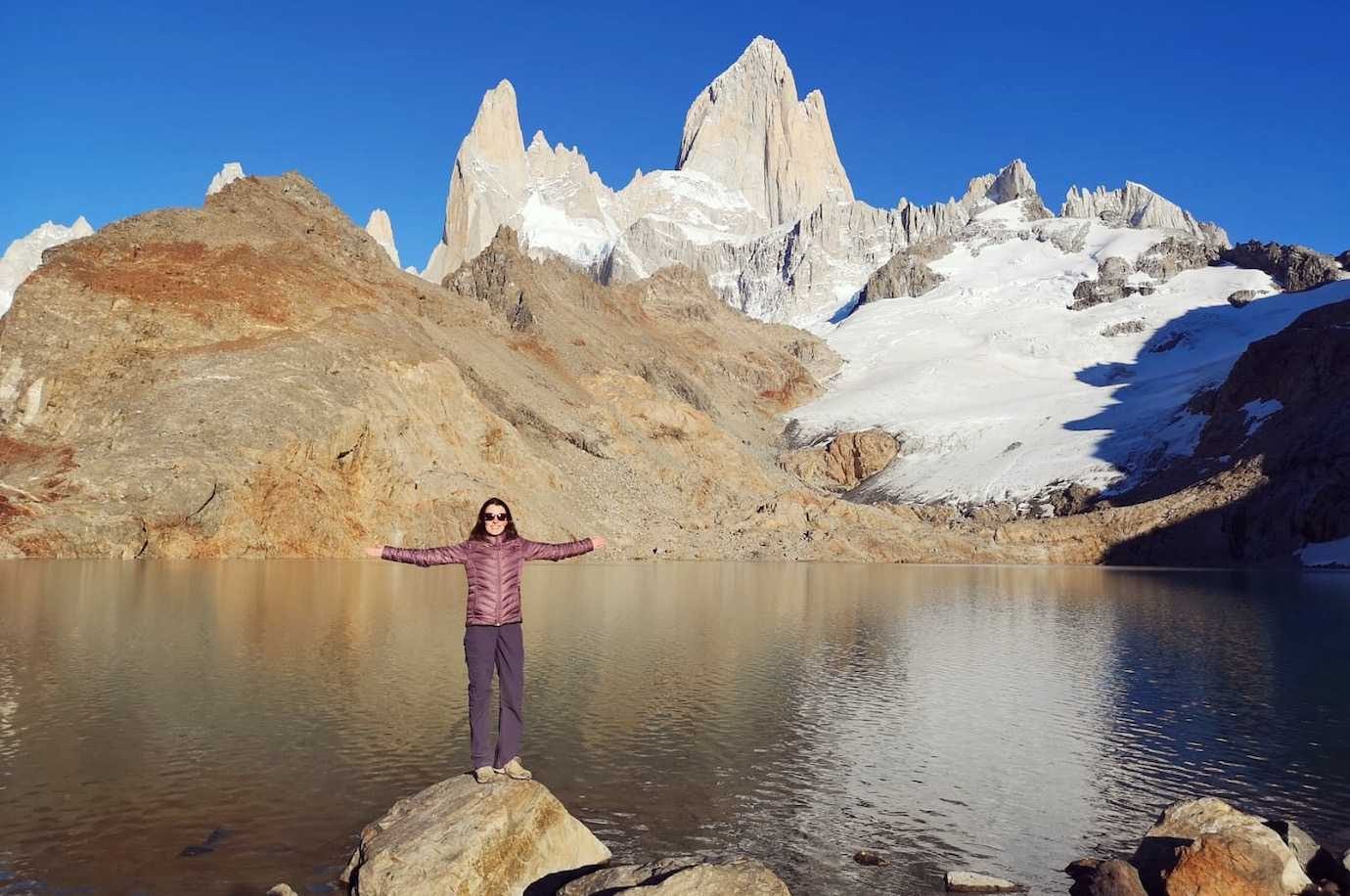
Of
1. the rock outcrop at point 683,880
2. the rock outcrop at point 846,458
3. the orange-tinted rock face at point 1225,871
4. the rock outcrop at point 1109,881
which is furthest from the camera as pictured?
the rock outcrop at point 846,458

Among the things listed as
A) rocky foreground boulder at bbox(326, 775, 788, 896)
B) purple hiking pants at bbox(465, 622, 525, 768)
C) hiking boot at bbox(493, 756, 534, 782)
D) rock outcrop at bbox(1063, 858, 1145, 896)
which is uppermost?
purple hiking pants at bbox(465, 622, 525, 768)

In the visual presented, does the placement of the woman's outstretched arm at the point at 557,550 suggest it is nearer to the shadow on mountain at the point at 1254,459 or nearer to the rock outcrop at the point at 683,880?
the rock outcrop at the point at 683,880

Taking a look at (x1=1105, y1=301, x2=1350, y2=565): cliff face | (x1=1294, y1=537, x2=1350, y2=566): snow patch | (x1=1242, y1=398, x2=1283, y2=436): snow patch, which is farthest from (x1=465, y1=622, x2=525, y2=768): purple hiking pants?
(x1=1242, y1=398, x2=1283, y2=436): snow patch

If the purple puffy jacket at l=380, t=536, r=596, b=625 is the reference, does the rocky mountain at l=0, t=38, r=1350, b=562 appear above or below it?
above

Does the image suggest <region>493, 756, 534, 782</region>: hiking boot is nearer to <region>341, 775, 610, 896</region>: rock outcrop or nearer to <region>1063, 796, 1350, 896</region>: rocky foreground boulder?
<region>341, 775, 610, 896</region>: rock outcrop

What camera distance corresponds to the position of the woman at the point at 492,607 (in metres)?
13.5

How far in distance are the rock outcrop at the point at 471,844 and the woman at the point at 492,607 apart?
0.80 m

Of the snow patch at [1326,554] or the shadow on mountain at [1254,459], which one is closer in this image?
the snow patch at [1326,554]

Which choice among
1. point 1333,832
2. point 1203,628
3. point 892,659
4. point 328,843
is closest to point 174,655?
point 328,843

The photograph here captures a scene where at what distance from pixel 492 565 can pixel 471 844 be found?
3427 mm

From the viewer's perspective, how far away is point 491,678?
13711mm

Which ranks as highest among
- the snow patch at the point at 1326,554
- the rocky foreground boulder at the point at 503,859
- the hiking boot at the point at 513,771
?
the snow patch at the point at 1326,554

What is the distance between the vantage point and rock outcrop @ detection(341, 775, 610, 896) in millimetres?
11359

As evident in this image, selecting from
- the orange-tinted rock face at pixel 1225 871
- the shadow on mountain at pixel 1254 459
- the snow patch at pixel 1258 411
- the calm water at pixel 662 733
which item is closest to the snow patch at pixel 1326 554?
the shadow on mountain at pixel 1254 459
